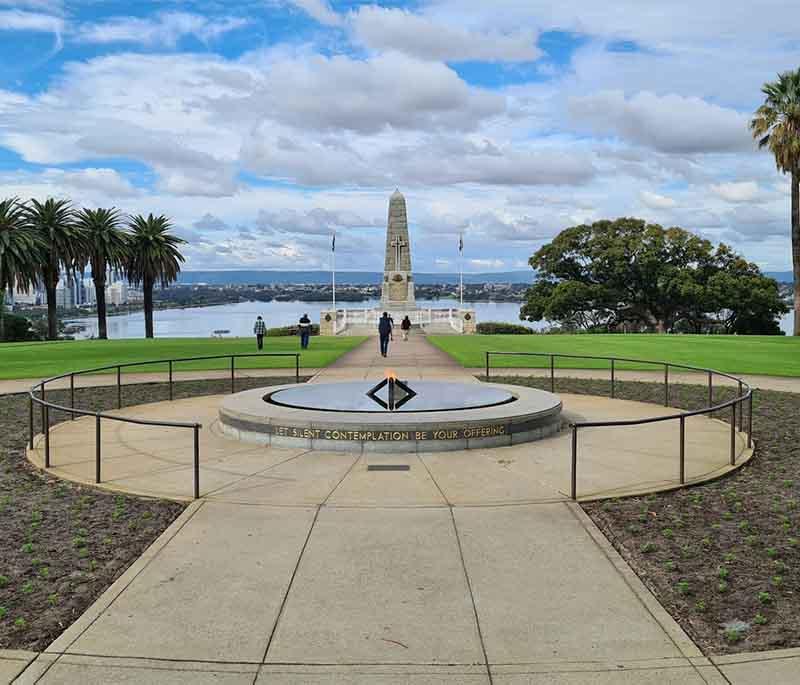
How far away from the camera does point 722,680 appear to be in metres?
4.82

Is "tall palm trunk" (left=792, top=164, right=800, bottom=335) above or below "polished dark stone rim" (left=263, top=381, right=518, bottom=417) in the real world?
above

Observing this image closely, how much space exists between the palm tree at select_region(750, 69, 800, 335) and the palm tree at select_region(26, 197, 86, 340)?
49.9m

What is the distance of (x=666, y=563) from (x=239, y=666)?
12.9ft

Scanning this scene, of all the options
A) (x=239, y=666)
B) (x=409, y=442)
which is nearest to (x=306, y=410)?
(x=409, y=442)

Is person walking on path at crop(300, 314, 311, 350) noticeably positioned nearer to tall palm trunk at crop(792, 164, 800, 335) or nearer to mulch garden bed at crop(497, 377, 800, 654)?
mulch garden bed at crop(497, 377, 800, 654)

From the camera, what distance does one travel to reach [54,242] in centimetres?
5969

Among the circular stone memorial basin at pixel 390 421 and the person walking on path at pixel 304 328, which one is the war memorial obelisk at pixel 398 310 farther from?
the circular stone memorial basin at pixel 390 421

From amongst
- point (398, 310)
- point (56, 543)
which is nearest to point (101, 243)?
point (398, 310)

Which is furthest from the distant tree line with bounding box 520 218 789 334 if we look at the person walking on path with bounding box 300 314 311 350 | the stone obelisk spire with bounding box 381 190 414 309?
the person walking on path with bounding box 300 314 311 350

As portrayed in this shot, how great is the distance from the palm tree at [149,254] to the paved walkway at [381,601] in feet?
193

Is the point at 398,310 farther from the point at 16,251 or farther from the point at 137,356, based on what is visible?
the point at 137,356

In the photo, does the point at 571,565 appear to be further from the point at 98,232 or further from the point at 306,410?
the point at 98,232

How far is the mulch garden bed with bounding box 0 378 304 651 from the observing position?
581 centimetres

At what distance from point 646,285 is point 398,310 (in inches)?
871
